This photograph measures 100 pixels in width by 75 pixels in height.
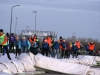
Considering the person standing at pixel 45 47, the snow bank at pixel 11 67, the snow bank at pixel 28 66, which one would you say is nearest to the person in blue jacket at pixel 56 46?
the person standing at pixel 45 47

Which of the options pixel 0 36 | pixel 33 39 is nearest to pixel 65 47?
pixel 33 39

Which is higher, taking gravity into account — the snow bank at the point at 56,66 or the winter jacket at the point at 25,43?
the winter jacket at the point at 25,43

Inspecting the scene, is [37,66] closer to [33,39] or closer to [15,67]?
[15,67]

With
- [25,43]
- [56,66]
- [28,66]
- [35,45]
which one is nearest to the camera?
[28,66]

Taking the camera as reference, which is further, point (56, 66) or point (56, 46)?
point (56, 46)

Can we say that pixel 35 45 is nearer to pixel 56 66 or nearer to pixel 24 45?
pixel 24 45

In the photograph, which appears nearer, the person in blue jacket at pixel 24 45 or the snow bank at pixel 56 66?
the snow bank at pixel 56 66

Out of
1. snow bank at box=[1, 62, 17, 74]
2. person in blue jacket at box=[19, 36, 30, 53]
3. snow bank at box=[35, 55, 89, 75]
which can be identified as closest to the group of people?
person in blue jacket at box=[19, 36, 30, 53]

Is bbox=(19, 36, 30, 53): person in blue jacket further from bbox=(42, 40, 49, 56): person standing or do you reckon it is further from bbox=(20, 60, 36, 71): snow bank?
bbox=(20, 60, 36, 71): snow bank

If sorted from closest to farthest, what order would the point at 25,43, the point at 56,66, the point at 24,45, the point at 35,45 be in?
the point at 56,66 → the point at 25,43 → the point at 24,45 → the point at 35,45

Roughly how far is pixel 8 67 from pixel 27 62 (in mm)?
3044

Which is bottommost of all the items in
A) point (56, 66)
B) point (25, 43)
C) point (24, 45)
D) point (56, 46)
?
point (56, 66)

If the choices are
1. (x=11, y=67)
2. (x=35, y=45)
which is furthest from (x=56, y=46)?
(x=11, y=67)

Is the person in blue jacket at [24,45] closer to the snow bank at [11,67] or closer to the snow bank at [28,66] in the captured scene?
the snow bank at [28,66]
